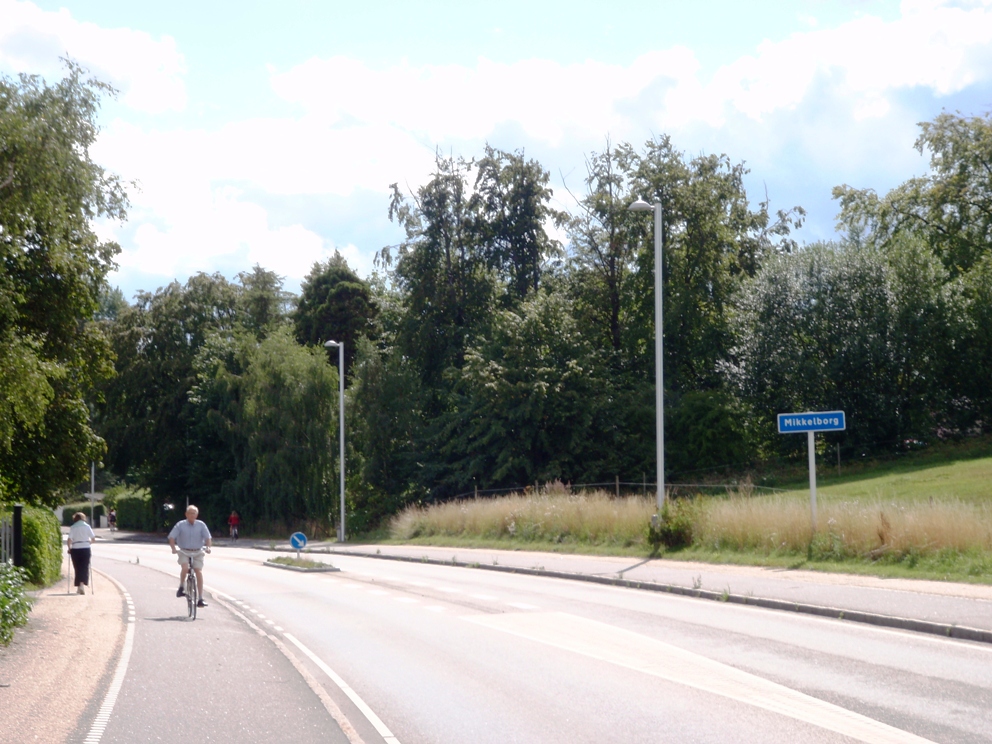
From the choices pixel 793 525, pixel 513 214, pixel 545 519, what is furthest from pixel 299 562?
pixel 513 214

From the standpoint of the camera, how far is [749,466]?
156 feet

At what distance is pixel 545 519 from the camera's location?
32.5 m

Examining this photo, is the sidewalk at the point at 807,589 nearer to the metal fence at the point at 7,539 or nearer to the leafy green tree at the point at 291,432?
the metal fence at the point at 7,539

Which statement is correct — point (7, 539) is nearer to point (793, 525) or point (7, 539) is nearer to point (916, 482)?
point (793, 525)

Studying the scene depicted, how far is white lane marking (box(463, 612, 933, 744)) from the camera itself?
757cm

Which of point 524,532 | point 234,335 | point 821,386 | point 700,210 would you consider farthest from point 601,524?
point 234,335

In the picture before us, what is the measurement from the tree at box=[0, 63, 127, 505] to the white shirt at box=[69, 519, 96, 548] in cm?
81

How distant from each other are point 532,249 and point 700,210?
10.8 meters

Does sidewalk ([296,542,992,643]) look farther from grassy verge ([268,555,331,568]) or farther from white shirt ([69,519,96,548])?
white shirt ([69,519,96,548])

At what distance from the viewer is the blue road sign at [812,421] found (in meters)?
21.0

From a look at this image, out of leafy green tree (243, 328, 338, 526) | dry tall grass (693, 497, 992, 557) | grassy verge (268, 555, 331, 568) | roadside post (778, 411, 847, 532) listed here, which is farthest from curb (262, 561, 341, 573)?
leafy green tree (243, 328, 338, 526)

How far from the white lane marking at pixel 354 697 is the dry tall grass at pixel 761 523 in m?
12.3

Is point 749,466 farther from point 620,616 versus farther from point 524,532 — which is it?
point 620,616

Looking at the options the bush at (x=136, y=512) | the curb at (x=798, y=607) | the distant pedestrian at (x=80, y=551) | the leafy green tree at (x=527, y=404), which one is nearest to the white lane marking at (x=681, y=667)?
the curb at (x=798, y=607)
